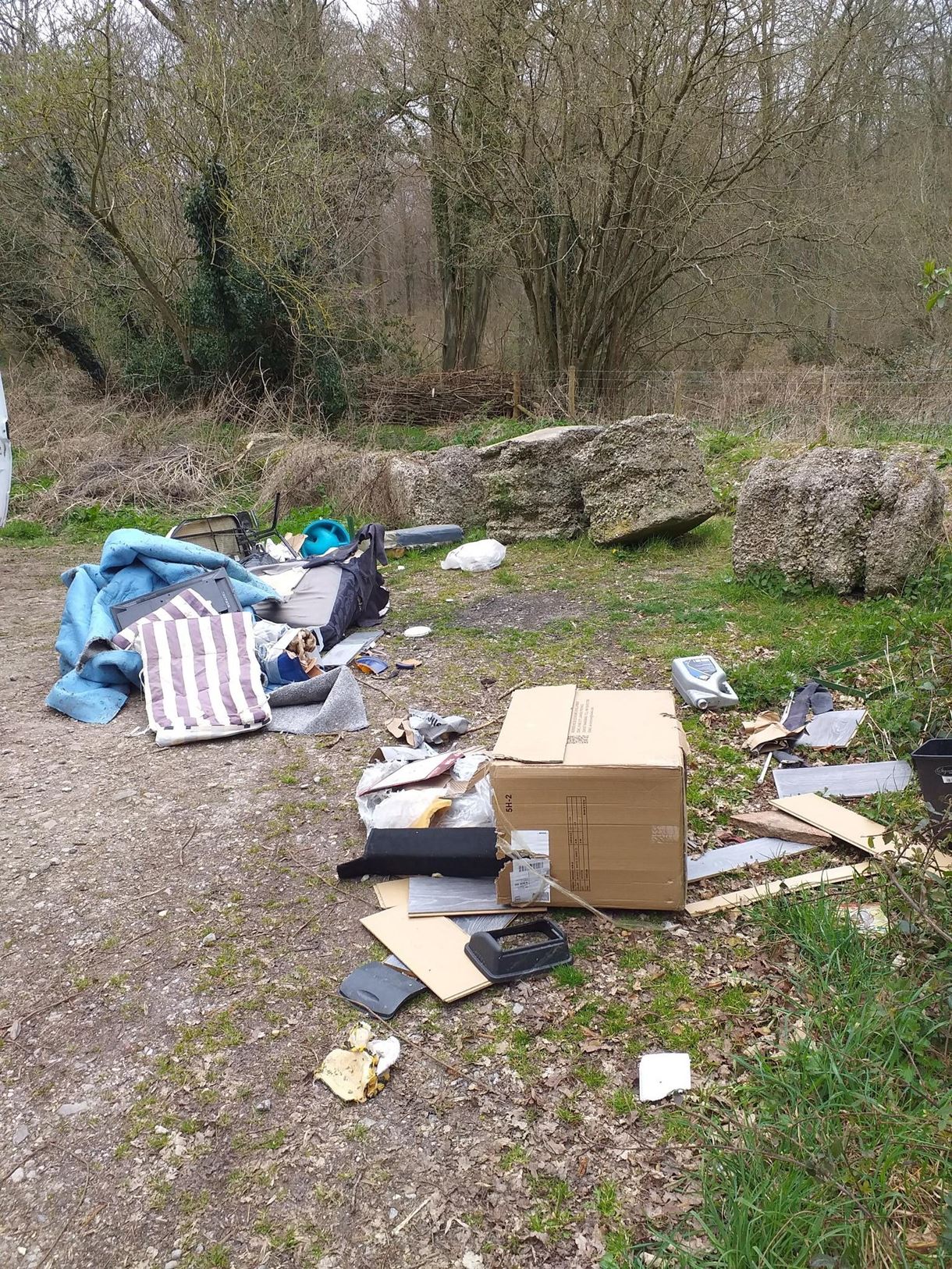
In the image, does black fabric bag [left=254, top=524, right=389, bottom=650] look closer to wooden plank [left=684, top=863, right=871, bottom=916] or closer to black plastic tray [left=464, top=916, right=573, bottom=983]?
black plastic tray [left=464, top=916, right=573, bottom=983]

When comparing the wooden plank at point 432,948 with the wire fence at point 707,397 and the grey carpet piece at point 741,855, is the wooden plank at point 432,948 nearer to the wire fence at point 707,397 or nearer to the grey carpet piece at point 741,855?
the grey carpet piece at point 741,855

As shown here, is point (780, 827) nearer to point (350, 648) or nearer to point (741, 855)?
point (741, 855)

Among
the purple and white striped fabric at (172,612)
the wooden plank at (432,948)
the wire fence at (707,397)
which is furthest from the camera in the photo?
the wire fence at (707,397)

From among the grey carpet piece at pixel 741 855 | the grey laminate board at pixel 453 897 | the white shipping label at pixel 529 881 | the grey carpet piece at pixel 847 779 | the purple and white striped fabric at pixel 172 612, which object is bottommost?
the grey carpet piece at pixel 741 855

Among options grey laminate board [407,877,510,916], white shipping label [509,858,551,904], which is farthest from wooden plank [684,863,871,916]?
grey laminate board [407,877,510,916]

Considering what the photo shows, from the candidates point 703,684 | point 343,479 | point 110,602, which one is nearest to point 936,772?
point 703,684

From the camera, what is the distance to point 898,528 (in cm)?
555

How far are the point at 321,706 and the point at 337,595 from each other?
1.38m

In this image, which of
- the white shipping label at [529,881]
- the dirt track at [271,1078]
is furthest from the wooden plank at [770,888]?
the white shipping label at [529,881]

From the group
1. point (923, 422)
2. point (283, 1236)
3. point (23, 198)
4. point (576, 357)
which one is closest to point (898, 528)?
point (283, 1236)

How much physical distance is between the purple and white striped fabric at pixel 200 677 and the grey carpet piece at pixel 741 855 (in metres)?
2.41

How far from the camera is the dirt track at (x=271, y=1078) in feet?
6.42

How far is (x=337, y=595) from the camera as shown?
6.03 m

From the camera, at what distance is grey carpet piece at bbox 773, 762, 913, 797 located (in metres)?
3.54
